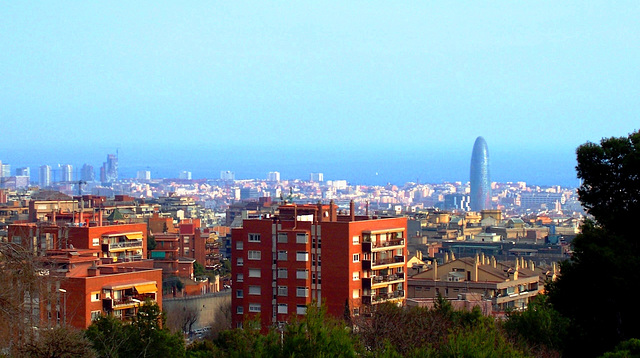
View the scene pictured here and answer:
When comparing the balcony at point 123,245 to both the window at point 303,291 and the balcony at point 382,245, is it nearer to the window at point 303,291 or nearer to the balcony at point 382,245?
the window at point 303,291

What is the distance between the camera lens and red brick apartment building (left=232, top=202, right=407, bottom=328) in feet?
78.4

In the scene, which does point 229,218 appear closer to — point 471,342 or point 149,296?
point 149,296

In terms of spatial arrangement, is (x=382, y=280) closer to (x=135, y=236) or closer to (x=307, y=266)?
(x=307, y=266)

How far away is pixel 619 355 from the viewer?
35.4 feet

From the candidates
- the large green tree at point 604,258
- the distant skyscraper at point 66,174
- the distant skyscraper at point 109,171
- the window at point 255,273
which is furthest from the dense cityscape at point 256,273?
the distant skyscraper at point 109,171

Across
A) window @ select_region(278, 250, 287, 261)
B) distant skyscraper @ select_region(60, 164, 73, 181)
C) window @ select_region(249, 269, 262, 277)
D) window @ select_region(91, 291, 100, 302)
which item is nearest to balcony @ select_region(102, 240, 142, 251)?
window @ select_region(249, 269, 262, 277)

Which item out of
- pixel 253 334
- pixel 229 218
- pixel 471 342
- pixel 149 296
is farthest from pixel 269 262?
pixel 229 218

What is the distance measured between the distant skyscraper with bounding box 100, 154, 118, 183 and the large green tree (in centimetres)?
17055

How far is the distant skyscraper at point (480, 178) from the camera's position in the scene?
162250mm

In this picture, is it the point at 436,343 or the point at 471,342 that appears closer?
the point at 471,342

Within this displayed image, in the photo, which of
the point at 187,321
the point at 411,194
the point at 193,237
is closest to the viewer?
the point at 187,321

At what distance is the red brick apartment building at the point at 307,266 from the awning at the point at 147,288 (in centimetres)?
223

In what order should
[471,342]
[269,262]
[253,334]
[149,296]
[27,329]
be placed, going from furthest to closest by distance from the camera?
1. [269,262]
2. [149,296]
3. [253,334]
4. [471,342]
5. [27,329]

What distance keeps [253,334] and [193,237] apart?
114ft
